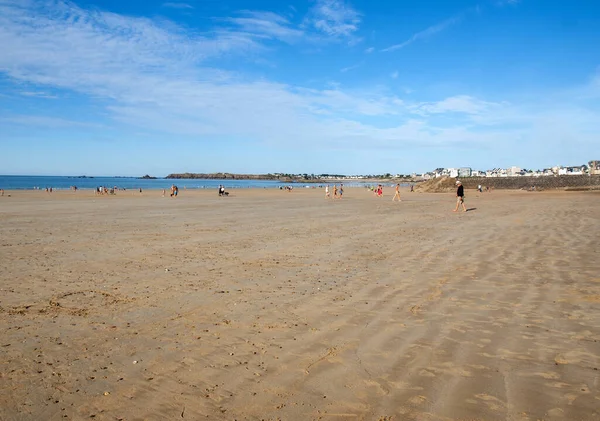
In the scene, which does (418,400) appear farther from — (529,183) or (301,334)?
(529,183)

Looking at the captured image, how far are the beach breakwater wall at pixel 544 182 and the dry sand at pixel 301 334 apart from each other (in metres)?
66.6

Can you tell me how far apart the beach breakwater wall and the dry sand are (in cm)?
6664

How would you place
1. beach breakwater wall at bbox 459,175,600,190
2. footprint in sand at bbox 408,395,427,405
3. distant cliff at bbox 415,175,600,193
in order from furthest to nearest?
distant cliff at bbox 415,175,600,193
beach breakwater wall at bbox 459,175,600,190
footprint in sand at bbox 408,395,427,405

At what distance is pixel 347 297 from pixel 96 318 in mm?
4015

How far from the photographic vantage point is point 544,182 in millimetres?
71312

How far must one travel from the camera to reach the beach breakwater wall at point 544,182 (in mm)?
66931

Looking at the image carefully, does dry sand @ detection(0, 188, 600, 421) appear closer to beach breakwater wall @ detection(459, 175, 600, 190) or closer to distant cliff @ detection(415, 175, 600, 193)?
distant cliff @ detection(415, 175, 600, 193)

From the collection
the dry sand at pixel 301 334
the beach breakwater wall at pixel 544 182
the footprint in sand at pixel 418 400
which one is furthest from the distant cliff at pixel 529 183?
the footprint in sand at pixel 418 400

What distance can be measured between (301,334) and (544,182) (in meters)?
78.8

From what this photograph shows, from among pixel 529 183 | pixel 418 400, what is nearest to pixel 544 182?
pixel 529 183

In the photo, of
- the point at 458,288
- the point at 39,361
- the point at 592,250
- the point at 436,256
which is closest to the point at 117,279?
the point at 39,361

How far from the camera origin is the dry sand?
380cm

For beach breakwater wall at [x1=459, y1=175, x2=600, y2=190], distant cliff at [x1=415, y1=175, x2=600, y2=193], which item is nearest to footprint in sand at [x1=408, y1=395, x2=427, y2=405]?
distant cliff at [x1=415, y1=175, x2=600, y2=193]

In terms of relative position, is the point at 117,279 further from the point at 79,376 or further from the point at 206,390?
the point at 206,390
